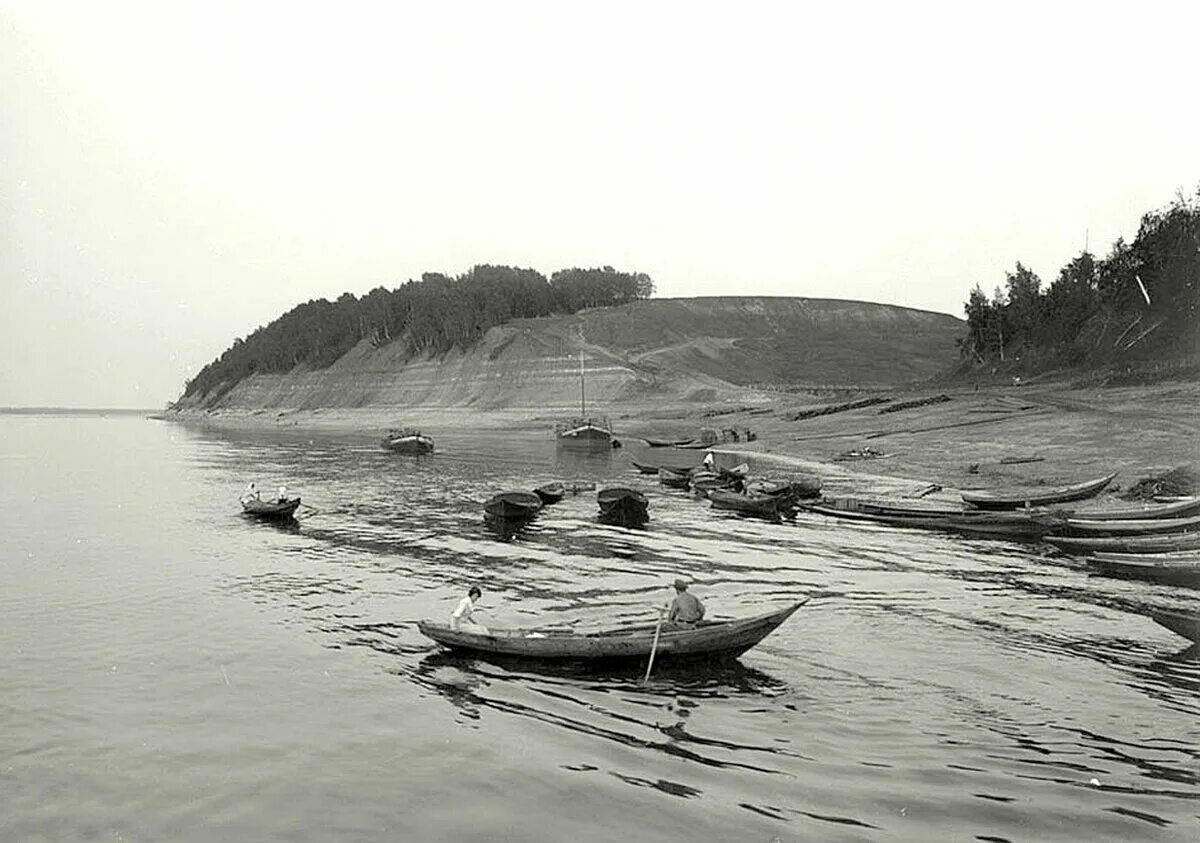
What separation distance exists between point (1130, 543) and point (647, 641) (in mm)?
18513

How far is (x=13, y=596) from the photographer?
29.2m

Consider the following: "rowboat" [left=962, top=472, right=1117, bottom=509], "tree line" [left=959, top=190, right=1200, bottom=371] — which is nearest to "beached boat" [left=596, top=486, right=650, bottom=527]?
"rowboat" [left=962, top=472, right=1117, bottom=509]

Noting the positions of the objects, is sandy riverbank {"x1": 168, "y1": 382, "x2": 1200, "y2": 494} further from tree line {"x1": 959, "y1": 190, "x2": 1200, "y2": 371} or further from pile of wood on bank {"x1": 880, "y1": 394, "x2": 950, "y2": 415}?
tree line {"x1": 959, "y1": 190, "x2": 1200, "y2": 371}

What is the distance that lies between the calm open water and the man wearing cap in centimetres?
111

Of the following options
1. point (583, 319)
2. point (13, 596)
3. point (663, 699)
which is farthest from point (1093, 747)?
point (583, 319)

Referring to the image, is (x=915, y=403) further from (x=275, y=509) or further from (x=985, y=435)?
(x=275, y=509)

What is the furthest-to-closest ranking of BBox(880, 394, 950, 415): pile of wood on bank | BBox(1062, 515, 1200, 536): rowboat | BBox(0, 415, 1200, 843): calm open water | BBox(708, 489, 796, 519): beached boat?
BBox(880, 394, 950, 415): pile of wood on bank < BBox(708, 489, 796, 519): beached boat < BBox(1062, 515, 1200, 536): rowboat < BBox(0, 415, 1200, 843): calm open water

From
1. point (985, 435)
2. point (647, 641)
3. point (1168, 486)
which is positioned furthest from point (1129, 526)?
point (985, 435)

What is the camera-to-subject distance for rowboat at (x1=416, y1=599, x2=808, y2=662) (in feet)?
62.7

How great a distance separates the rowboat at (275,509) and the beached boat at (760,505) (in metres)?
20.3

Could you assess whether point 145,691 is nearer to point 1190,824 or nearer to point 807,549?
point 1190,824

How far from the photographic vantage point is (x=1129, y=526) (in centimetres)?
3170

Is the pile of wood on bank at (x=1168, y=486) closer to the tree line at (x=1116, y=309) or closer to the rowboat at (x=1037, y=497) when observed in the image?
the rowboat at (x=1037, y=497)

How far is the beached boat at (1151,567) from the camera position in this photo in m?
25.7
